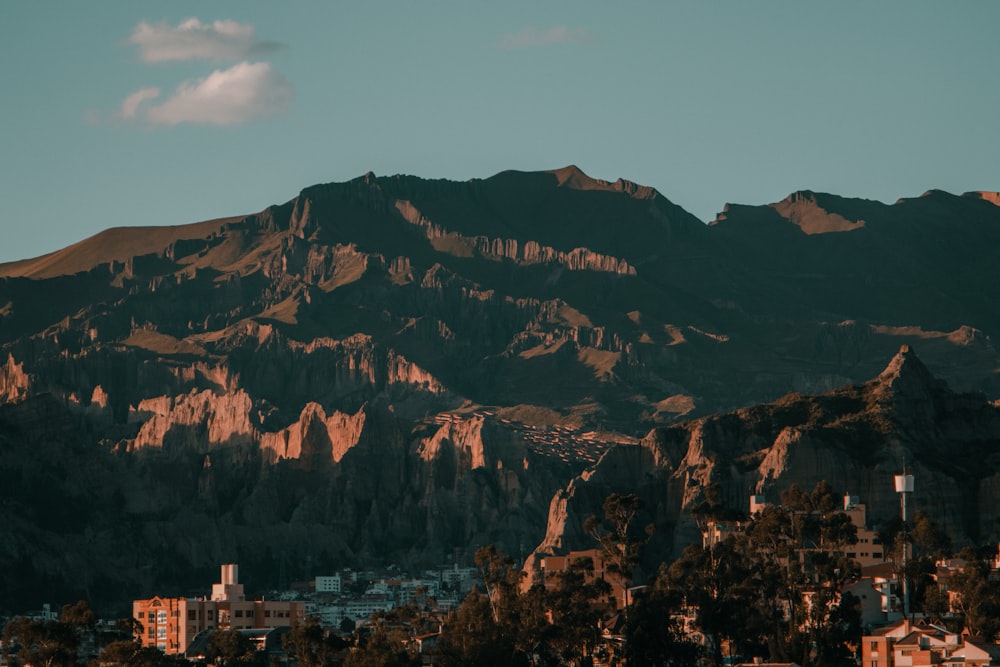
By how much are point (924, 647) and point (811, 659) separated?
9.80 metres

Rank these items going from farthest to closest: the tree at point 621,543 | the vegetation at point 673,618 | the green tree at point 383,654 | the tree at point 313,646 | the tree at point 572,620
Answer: the tree at point 621,543, the tree at point 572,620, the tree at point 313,646, the vegetation at point 673,618, the green tree at point 383,654

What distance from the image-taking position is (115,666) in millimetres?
140375

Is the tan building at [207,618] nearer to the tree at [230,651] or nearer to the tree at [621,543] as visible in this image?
the tree at [230,651]

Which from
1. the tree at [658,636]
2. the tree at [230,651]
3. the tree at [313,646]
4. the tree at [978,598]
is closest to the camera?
the tree at [978,598]

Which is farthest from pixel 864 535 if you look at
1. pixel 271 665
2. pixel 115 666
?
pixel 115 666

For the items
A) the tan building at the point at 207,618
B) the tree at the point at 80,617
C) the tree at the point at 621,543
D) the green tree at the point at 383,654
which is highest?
the tree at the point at 621,543

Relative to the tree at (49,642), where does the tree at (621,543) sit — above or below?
above

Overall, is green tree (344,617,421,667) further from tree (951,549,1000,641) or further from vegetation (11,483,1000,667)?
tree (951,549,1000,641)

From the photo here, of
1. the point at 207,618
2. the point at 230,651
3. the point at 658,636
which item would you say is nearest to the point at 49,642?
the point at 230,651

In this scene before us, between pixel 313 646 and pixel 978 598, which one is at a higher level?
pixel 978 598

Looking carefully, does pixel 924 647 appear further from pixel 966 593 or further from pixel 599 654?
pixel 599 654

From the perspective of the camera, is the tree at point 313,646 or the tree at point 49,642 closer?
the tree at point 49,642

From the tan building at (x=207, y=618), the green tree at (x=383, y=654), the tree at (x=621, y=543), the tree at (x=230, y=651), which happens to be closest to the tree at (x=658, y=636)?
the tree at (x=621, y=543)

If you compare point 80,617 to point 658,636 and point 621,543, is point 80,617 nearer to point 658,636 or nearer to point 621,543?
point 658,636
